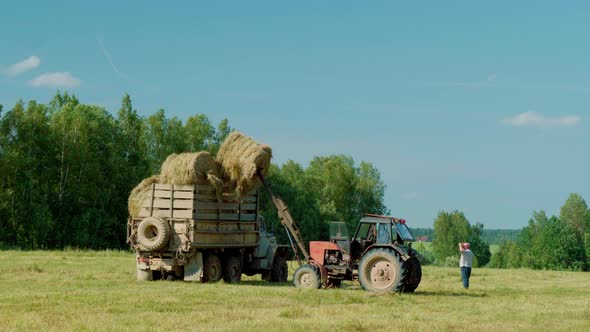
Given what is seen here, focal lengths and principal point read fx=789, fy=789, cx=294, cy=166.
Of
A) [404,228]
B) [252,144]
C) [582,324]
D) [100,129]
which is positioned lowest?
[582,324]

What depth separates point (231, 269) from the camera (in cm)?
2498

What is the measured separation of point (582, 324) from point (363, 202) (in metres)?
70.5

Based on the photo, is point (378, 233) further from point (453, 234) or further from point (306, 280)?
point (453, 234)

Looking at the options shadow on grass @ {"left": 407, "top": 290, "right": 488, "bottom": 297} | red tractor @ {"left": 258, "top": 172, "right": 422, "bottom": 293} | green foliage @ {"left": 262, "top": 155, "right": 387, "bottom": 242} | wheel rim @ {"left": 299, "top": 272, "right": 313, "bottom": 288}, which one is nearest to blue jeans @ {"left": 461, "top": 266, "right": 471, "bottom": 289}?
shadow on grass @ {"left": 407, "top": 290, "right": 488, "bottom": 297}

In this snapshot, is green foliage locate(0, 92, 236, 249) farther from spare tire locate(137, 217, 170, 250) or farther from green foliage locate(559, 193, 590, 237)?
green foliage locate(559, 193, 590, 237)

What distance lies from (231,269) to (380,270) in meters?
5.47

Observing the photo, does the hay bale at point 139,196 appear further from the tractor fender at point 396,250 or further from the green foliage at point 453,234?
the green foliage at point 453,234

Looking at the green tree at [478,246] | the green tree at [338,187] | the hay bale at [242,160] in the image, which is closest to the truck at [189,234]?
the hay bale at [242,160]

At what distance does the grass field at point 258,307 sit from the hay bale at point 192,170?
3.11 meters

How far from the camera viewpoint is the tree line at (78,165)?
53.2m

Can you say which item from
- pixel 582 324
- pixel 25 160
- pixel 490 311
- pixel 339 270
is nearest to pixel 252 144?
pixel 339 270

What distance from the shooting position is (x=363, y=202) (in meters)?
85.8

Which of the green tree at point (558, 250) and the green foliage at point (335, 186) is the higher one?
the green foliage at point (335, 186)

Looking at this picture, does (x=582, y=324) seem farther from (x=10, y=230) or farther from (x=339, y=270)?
(x=10, y=230)
